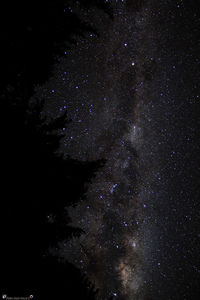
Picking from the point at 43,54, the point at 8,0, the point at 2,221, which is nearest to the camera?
the point at 8,0

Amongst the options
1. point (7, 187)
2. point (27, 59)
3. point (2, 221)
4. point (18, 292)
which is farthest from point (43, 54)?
point (18, 292)

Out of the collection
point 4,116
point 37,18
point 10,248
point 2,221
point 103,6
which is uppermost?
point 103,6

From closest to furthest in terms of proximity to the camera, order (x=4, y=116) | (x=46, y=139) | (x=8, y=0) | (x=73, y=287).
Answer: (x=8, y=0) → (x=4, y=116) → (x=73, y=287) → (x=46, y=139)

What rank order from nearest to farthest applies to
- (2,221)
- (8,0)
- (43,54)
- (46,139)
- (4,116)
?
(8,0), (2,221), (4,116), (43,54), (46,139)

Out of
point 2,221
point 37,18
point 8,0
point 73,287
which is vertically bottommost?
point 73,287

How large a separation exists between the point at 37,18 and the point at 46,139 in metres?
1.00

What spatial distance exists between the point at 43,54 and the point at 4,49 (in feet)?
1.17

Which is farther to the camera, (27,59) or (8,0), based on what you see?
(27,59)

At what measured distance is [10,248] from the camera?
1.20 metres

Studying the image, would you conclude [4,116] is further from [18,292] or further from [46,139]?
[18,292]

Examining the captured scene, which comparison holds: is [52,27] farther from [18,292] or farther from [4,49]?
[18,292]

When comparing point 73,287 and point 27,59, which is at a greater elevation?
point 27,59

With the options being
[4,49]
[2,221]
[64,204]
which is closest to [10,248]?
[2,221]

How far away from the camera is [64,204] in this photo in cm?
176
